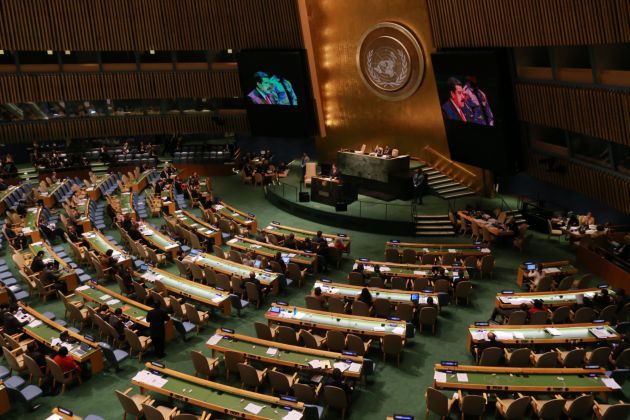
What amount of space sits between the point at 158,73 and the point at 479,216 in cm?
1692

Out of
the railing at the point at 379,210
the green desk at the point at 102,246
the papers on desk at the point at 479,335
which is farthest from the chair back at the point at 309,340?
the railing at the point at 379,210

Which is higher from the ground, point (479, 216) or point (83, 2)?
point (83, 2)

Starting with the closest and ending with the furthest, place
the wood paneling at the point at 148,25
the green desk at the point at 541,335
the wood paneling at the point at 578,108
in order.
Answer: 1. the green desk at the point at 541,335
2. the wood paneling at the point at 578,108
3. the wood paneling at the point at 148,25

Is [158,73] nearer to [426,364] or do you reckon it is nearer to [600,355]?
[426,364]

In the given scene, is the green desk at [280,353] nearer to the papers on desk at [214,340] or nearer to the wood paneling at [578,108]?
the papers on desk at [214,340]

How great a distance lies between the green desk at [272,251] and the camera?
16.1 m

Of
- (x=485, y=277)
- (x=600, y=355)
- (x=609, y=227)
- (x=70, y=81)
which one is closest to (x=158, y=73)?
(x=70, y=81)

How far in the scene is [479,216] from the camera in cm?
1928

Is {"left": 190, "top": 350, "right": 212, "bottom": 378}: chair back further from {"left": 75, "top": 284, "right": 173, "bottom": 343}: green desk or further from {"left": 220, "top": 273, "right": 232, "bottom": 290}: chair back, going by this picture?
{"left": 220, "top": 273, "right": 232, "bottom": 290}: chair back

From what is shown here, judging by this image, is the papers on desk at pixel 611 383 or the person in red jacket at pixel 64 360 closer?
the papers on desk at pixel 611 383

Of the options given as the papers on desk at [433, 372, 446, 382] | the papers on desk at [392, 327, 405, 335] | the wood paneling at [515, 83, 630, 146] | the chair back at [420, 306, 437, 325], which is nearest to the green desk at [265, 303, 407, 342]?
the papers on desk at [392, 327, 405, 335]

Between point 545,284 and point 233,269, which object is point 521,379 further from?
point 233,269

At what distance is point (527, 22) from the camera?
1525 cm

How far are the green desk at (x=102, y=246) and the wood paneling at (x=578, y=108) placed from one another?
13.1 metres
